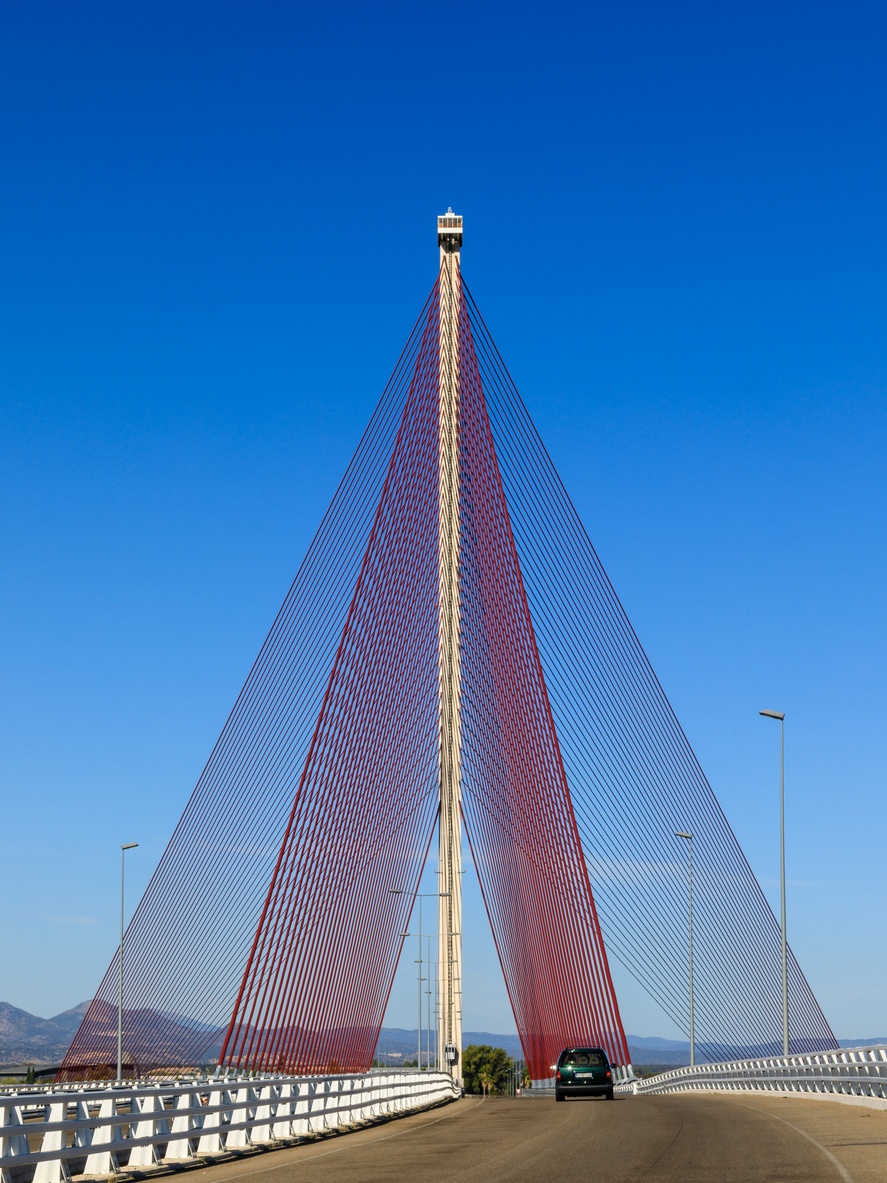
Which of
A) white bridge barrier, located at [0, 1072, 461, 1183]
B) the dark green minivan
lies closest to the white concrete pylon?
the dark green minivan

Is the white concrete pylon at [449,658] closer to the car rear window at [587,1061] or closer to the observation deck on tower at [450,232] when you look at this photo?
the observation deck on tower at [450,232]

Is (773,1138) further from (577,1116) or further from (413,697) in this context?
(413,697)

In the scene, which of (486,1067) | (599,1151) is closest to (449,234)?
(599,1151)

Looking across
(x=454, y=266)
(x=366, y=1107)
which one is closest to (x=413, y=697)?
(x=454, y=266)

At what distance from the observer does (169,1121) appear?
75.6 ft

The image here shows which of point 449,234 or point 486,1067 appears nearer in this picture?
point 449,234

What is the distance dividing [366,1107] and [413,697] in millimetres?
15529

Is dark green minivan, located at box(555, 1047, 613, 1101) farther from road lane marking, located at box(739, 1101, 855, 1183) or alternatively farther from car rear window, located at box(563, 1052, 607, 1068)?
road lane marking, located at box(739, 1101, 855, 1183)

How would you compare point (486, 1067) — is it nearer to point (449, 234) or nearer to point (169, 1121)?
point (449, 234)

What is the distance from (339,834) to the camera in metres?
39.7

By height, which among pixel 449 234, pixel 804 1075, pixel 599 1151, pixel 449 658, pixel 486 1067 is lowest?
pixel 486 1067

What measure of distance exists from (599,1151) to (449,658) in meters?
25.6

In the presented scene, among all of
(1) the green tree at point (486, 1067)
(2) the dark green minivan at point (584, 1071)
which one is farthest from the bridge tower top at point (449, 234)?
(1) the green tree at point (486, 1067)

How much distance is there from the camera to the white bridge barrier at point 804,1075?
1260 inches
